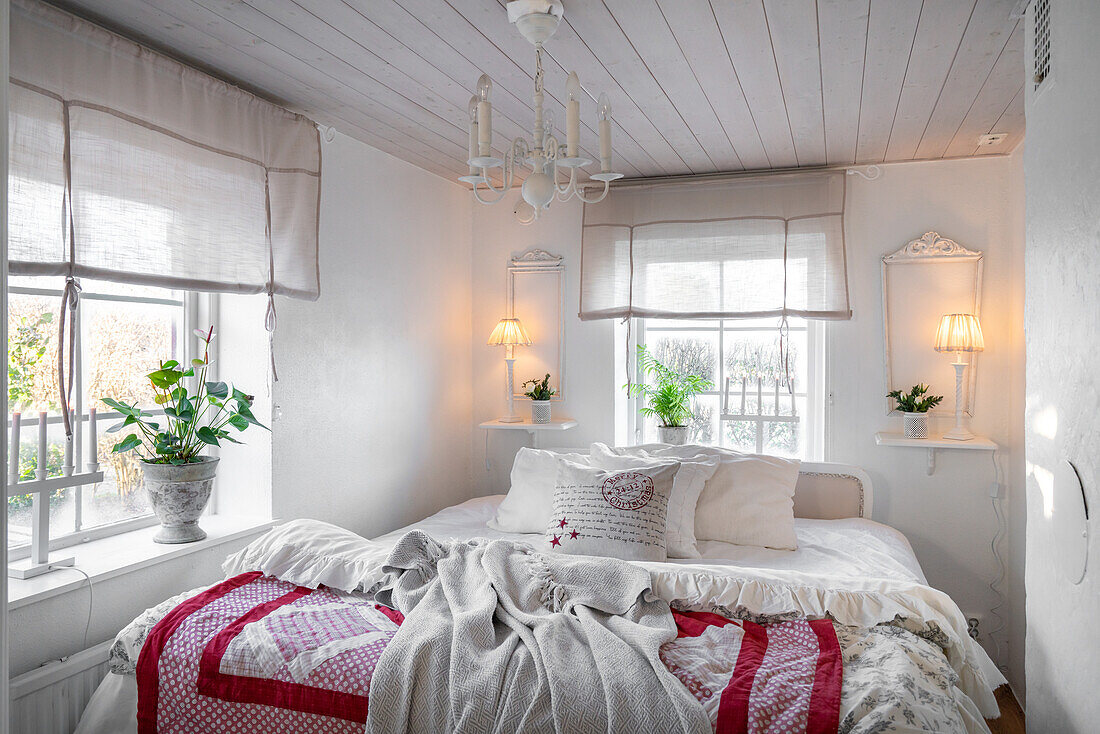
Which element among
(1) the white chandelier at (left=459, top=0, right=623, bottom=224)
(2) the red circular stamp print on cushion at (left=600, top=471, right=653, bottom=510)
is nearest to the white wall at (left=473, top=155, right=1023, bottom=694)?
(2) the red circular stamp print on cushion at (left=600, top=471, right=653, bottom=510)

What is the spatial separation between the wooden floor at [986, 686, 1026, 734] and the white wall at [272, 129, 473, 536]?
2.65 m

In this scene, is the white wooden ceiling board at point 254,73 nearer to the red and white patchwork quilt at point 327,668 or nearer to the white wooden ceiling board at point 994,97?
the red and white patchwork quilt at point 327,668

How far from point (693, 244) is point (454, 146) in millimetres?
1318

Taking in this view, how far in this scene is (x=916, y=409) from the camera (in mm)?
3367

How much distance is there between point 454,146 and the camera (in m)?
3.25

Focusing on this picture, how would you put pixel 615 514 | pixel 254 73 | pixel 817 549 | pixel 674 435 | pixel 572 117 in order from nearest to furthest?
pixel 572 117, pixel 254 73, pixel 615 514, pixel 817 549, pixel 674 435

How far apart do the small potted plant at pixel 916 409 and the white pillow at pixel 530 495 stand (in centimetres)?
150

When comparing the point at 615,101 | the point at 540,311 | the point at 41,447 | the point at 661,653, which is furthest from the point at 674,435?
the point at 41,447

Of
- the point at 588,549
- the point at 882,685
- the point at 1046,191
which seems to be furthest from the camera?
the point at 588,549

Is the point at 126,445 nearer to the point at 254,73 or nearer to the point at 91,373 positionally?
the point at 91,373

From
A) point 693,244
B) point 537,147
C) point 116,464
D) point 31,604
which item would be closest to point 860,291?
point 693,244

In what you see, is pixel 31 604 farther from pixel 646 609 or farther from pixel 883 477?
pixel 883 477

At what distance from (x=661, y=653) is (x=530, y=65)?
5.78 feet

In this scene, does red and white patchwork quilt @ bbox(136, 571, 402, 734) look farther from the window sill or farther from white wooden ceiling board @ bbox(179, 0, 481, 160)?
white wooden ceiling board @ bbox(179, 0, 481, 160)
